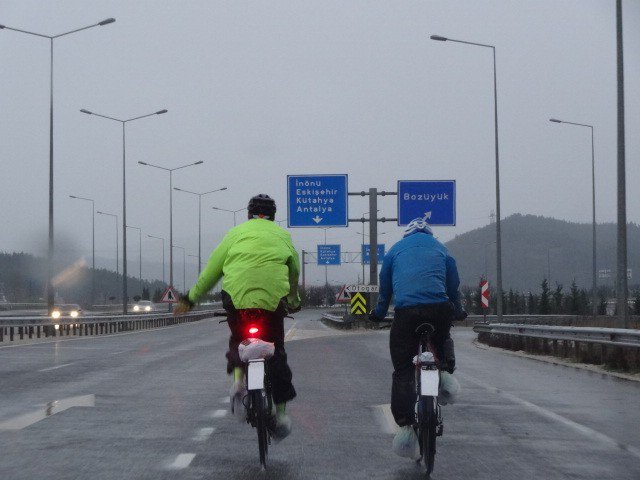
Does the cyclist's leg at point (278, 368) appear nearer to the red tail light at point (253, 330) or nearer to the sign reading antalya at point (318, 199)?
the red tail light at point (253, 330)

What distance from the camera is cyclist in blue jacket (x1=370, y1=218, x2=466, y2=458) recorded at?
26.2ft

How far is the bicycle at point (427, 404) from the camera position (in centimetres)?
760

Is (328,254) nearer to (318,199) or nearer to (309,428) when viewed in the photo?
(318,199)

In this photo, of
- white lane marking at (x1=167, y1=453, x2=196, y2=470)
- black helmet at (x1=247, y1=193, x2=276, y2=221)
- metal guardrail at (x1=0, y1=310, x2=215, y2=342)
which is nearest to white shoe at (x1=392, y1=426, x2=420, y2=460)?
white lane marking at (x1=167, y1=453, x2=196, y2=470)

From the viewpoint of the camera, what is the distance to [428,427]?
7570 millimetres

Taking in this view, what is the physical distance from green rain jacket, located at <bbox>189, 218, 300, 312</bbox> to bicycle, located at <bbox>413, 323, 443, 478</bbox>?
1096 mm

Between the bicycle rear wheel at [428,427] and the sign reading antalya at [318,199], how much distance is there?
34745 millimetres

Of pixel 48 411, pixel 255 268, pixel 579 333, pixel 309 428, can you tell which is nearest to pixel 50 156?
pixel 579 333

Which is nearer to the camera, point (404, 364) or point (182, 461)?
point (404, 364)

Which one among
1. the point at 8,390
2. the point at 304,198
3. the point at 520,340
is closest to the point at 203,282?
the point at 8,390

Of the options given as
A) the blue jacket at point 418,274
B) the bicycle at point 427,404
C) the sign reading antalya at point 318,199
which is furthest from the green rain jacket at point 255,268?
the sign reading antalya at point 318,199

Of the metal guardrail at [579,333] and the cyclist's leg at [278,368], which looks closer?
the cyclist's leg at [278,368]

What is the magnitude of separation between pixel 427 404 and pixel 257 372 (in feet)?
3.75

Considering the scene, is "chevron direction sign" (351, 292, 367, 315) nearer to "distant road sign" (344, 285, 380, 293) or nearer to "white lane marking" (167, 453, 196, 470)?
"distant road sign" (344, 285, 380, 293)
